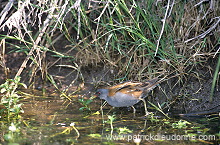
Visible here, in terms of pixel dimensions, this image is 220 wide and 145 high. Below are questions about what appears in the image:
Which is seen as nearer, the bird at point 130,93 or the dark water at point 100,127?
the dark water at point 100,127

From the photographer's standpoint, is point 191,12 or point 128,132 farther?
point 191,12

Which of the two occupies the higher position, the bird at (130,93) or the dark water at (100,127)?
the bird at (130,93)

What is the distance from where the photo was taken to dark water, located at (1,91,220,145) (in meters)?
4.26

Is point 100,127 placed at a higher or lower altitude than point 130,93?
lower

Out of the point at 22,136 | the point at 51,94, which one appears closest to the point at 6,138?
the point at 22,136

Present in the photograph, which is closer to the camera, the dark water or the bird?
the dark water

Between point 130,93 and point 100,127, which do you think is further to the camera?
point 130,93

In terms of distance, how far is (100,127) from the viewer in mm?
4809

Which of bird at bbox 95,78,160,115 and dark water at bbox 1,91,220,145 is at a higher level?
bird at bbox 95,78,160,115

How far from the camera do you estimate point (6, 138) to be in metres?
4.32

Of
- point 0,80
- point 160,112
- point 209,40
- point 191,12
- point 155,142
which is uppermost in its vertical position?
point 191,12

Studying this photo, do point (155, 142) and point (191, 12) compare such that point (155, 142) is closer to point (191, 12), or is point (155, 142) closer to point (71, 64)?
point (191, 12)

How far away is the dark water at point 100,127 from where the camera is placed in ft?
14.0

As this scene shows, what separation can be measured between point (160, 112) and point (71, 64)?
2.24 m
